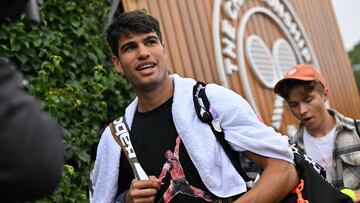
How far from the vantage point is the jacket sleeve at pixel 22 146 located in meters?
1.05

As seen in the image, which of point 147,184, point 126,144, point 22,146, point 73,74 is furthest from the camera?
point 73,74

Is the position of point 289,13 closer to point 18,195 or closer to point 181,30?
point 181,30

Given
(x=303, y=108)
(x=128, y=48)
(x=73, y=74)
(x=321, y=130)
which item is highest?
(x=128, y=48)

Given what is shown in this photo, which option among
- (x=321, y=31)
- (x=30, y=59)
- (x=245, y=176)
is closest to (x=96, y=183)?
(x=245, y=176)

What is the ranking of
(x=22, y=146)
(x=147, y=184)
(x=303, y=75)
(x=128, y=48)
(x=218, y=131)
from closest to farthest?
(x=22, y=146) < (x=147, y=184) < (x=218, y=131) < (x=128, y=48) < (x=303, y=75)

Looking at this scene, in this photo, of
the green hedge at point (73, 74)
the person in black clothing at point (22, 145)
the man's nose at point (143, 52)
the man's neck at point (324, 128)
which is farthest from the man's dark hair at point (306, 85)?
the person in black clothing at point (22, 145)

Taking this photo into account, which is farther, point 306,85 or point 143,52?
point 306,85

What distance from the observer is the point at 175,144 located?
2.38m

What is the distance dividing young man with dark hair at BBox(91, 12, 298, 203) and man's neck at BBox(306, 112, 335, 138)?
52.5 inches

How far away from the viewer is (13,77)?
3.60 feet

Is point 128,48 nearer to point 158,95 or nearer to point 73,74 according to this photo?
point 158,95

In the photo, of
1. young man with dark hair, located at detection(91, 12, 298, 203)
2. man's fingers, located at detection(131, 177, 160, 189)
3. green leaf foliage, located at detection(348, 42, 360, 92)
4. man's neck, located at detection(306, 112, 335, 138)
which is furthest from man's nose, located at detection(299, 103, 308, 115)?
green leaf foliage, located at detection(348, 42, 360, 92)

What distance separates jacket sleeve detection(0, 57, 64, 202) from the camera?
3.44 feet

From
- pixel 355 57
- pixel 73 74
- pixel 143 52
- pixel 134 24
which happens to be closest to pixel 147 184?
pixel 143 52
